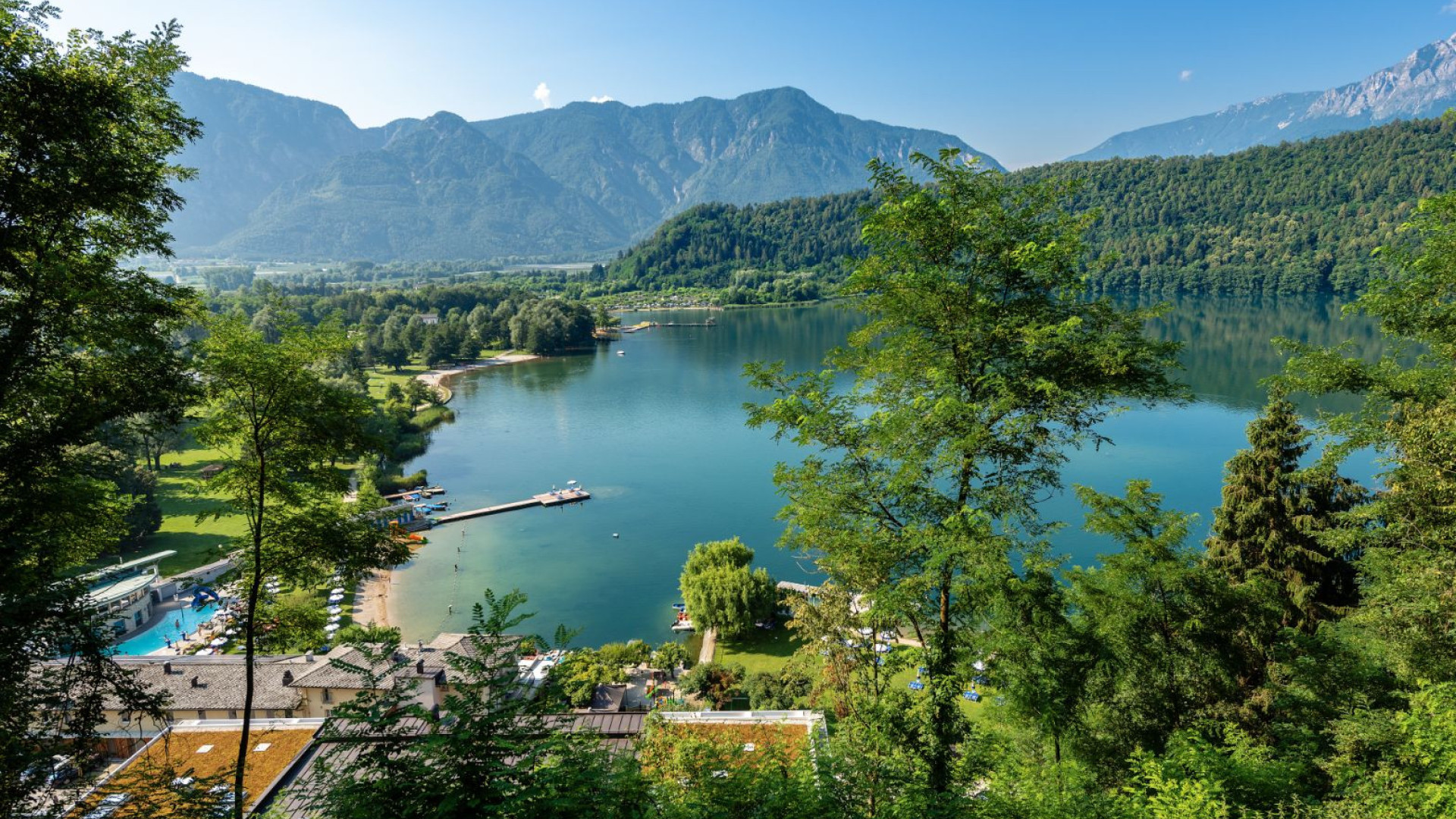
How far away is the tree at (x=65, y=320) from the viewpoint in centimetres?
600

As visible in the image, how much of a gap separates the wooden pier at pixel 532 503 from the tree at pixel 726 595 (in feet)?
64.1

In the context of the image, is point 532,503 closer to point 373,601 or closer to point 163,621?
point 373,601

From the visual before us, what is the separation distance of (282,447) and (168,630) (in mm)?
27974

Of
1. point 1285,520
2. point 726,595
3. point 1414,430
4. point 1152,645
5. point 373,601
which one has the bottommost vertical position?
point 373,601

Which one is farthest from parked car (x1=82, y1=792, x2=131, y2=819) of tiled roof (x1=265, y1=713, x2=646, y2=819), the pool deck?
the pool deck

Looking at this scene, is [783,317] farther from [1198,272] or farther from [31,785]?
[31,785]

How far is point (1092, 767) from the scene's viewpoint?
33.0ft

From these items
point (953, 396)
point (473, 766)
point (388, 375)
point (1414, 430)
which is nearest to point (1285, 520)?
point (1414, 430)

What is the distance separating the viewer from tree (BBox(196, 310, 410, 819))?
8430mm

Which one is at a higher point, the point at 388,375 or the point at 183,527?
the point at 388,375

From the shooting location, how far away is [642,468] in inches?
2044

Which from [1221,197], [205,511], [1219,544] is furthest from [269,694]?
[1221,197]

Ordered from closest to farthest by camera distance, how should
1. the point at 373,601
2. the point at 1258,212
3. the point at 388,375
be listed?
the point at 373,601 → the point at 388,375 → the point at 1258,212

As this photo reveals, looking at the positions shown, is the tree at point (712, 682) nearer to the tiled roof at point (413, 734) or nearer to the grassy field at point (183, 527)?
the tiled roof at point (413, 734)
